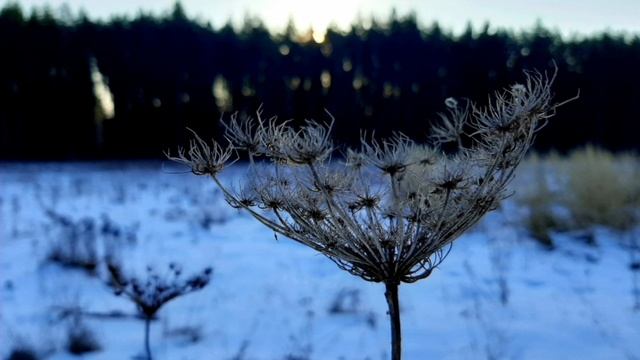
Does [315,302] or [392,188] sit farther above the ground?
[392,188]

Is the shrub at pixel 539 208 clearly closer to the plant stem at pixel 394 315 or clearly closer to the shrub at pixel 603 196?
the shrub at pixel 603 196

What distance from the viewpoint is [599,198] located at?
334 inches

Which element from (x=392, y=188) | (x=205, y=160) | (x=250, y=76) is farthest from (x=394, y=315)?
(x=250, y=76)

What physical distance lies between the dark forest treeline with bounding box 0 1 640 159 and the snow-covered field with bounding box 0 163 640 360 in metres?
15.8

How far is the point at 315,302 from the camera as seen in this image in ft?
18.0

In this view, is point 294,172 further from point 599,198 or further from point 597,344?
point 599,198

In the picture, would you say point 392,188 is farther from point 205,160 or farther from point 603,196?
point 603,196

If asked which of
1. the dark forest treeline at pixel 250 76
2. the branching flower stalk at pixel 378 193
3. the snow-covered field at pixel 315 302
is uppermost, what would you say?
the dark forest treeline at pixel 250 76

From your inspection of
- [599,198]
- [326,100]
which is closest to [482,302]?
[599,198]

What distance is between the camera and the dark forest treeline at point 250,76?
24922 mm

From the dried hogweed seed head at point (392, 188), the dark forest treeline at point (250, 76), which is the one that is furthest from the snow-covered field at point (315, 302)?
the dark forest treeline at point (250, 76)

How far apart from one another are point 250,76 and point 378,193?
26924mm

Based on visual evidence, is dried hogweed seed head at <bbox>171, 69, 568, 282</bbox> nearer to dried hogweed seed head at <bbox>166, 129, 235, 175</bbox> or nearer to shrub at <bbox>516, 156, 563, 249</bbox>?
dried hogweed seed head at <bbox>166, 129, 235, 175</bbox>

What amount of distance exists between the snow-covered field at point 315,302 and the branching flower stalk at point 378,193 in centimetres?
200
